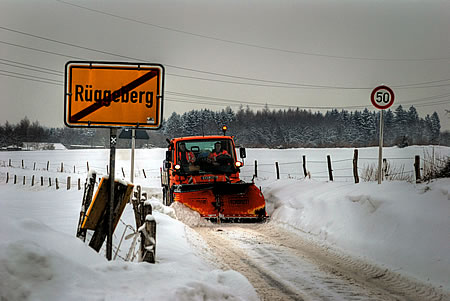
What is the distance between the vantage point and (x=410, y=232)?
7395 millimetres

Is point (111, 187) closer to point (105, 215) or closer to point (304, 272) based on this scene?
point (105, 215)

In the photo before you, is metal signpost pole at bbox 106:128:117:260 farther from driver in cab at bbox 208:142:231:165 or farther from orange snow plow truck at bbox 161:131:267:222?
driver in cab at bbox 208:142:231:165

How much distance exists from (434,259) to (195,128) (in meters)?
62.3

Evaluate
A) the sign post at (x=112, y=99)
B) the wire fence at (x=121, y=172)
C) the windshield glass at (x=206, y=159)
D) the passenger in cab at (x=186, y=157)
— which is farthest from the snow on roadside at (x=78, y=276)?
the wire fence at (x=121, y=172)

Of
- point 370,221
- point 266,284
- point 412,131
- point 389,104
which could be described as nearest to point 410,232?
point 370,221

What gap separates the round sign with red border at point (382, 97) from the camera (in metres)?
10.7

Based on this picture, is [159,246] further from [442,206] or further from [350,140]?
[350,140]

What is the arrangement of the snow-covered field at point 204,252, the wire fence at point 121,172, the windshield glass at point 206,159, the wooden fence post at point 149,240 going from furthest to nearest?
1. the wire fence at point 121,172
2. the windshield glass at point 206,159
3. the wooden fence post at point 149,240
4. the snow-covered field at point 204,252

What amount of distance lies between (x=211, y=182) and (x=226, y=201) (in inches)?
50.1

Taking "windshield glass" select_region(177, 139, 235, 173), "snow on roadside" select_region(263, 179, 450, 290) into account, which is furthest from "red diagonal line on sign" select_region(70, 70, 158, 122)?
"windshield glass" select_region(177, 139, 235, 173)

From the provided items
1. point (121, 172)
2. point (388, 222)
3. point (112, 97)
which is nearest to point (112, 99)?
point (112, 97)

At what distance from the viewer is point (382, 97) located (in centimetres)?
1070

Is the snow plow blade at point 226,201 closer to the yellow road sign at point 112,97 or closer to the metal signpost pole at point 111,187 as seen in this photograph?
the metal signpost pole at point 111,187

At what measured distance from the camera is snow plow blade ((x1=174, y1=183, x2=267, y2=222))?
474 inches
